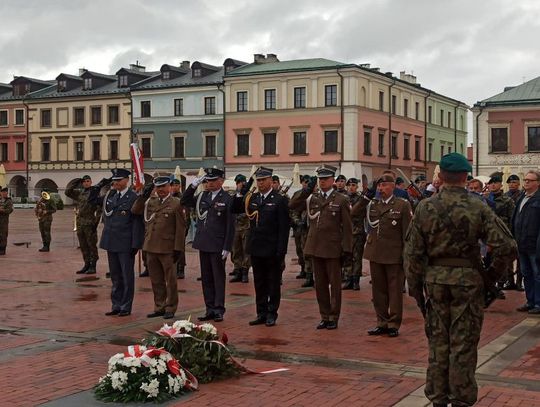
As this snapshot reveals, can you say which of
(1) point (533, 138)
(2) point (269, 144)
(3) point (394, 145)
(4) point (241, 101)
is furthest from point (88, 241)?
(3) point (394, 145)

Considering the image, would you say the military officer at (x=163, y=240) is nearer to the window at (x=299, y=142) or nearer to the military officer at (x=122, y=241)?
the military officer at (x=122, y=241)

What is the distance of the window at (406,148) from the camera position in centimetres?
6122

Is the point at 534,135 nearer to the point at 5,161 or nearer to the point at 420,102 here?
the point at 420,102

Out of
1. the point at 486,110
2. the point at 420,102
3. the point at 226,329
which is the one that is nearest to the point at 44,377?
the point at 226,329

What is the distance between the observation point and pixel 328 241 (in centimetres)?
936

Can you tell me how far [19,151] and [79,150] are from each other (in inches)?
257

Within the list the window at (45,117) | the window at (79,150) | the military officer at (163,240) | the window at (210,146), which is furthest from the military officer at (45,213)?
the window at (45,117)

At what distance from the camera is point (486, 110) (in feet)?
161

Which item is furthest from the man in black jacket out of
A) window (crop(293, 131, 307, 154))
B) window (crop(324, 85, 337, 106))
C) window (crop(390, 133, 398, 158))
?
window (crop(390, 133, 398, 158))

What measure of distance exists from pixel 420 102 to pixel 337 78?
1333 centimetres

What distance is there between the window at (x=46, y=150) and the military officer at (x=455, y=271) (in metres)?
62.5

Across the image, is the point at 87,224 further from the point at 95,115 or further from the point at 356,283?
the point at 95,115

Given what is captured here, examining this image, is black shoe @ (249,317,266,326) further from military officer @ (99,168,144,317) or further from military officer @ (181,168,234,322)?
military officer @ (99,168,144,317)

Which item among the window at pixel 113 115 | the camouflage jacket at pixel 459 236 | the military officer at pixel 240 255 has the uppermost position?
the window at pixel 113 115
